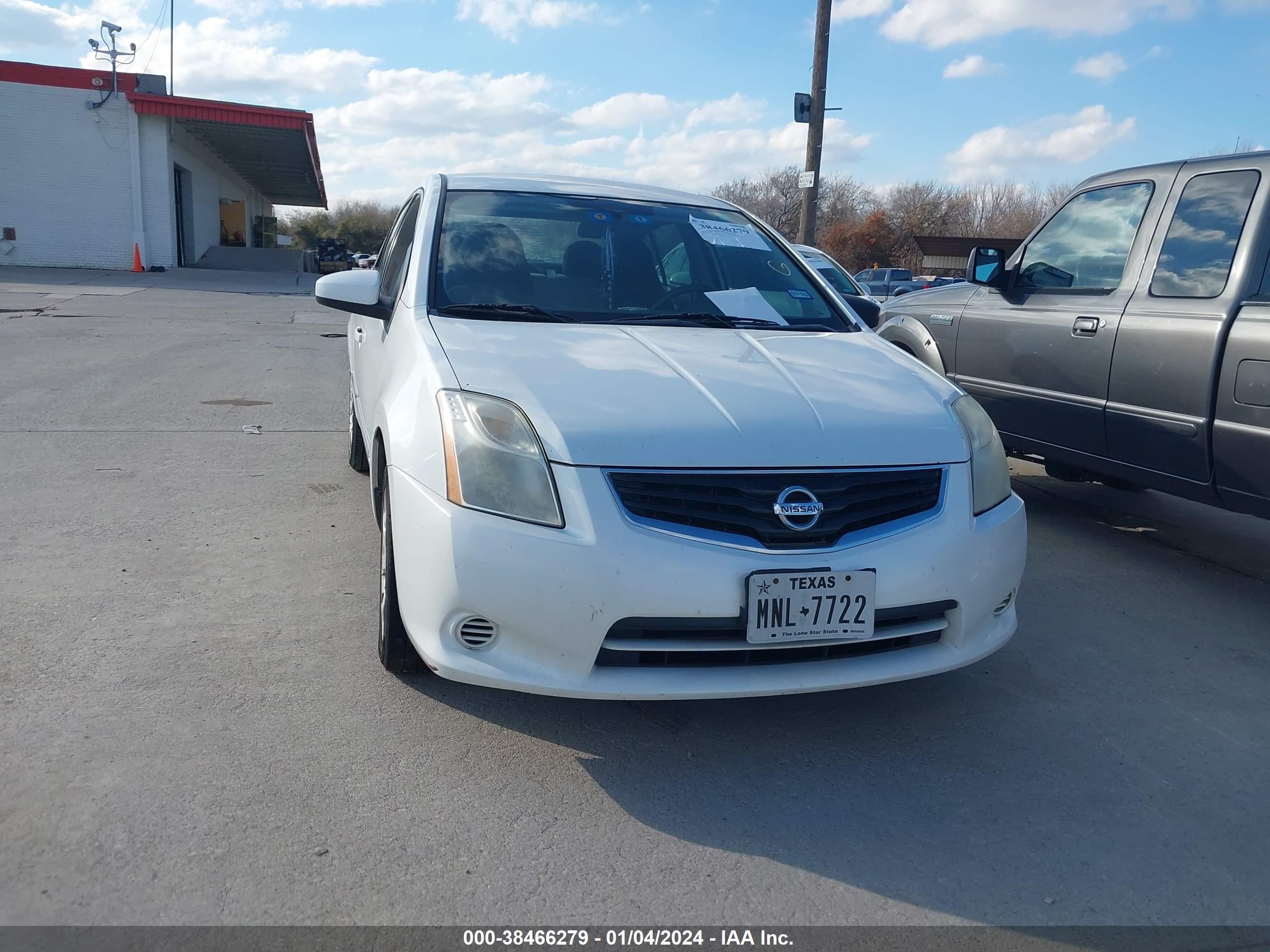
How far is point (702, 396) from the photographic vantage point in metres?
2.96

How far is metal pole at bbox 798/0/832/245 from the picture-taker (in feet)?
51.1

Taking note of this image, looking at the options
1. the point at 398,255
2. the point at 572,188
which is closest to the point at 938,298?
the point at 572,188

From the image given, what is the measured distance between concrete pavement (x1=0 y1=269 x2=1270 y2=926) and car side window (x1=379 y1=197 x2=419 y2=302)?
1193mm

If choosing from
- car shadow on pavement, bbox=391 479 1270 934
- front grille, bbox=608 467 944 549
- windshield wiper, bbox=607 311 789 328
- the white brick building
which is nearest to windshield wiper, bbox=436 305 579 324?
windshield wiper, bbox=607 311 789 328

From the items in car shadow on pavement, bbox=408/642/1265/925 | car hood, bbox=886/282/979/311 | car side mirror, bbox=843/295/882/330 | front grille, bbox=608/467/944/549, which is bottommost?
car shadow on pavement, bbox=408/642/1265/925

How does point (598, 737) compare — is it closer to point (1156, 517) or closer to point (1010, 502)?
point (1010, 502)

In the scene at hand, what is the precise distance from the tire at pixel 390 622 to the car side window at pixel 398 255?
1.21 m

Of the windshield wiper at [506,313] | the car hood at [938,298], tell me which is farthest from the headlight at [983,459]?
the car hood at [938,298]

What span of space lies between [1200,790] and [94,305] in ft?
57.9

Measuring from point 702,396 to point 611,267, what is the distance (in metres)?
1.31

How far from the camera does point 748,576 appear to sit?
2.61 metres

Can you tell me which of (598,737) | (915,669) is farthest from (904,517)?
(598,737)

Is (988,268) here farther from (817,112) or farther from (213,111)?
(213,111)

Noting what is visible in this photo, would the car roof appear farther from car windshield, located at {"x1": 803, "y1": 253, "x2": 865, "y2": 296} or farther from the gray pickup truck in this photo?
car windshield, located at {"x1": 803, "y1": 253, "x2": 865, "y2": 296}
